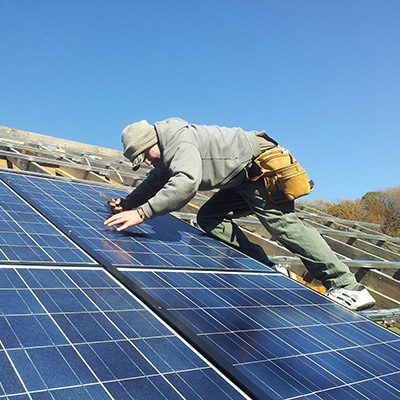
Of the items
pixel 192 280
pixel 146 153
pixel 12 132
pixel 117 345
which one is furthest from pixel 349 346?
pixel 12 132

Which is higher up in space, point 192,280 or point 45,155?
point 45,155

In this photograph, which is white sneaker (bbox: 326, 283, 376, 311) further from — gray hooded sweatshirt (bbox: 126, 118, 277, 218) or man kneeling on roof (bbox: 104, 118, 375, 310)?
gray hooded sweatshirt (bbox: 126, 118, 277, 218)

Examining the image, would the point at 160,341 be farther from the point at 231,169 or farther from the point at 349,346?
the point at 231,169

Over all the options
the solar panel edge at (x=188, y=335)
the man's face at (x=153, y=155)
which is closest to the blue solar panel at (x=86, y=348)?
the solar panel edge at (x=188, y=335)

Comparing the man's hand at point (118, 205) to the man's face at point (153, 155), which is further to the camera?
the man's hand at point (118, 205)

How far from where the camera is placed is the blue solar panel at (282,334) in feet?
8.25

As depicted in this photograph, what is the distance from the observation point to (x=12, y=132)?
14.2 m

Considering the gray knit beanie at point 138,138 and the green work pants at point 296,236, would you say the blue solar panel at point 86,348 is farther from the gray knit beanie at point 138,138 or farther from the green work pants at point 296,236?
the green work pants at point 296,236

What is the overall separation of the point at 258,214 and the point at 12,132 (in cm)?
1172

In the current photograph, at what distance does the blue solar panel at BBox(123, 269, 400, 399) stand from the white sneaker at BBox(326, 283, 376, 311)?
2.31 ft

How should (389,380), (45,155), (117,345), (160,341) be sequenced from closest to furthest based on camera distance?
(117,345) → (160,341) → (389,380) → (45,155)

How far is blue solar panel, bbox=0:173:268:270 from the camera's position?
3831mm

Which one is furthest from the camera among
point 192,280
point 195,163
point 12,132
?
point 12,132

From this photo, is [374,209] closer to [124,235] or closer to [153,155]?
[153,155]
